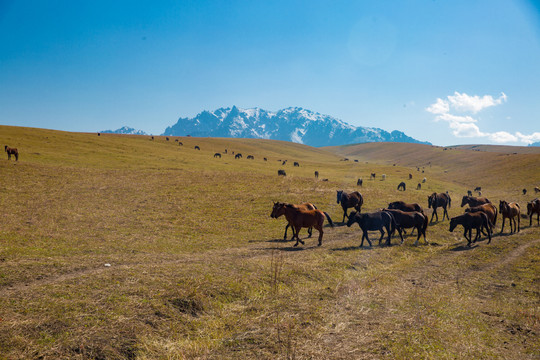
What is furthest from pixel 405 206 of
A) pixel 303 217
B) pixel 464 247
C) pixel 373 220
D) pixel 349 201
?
pixel 303 217

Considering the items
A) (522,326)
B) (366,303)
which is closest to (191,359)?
(366,303)

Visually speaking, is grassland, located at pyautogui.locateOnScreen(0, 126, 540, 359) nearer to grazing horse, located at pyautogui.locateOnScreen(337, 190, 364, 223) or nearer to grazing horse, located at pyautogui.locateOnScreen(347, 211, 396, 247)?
grazing horse, located at pyautogui.locateOnScreen(347, 211, 396, 247)

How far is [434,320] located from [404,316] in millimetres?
826

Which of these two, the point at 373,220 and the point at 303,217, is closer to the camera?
the point at 303,217

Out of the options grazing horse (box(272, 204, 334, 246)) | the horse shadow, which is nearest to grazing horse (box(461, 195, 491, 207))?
the horse shadow

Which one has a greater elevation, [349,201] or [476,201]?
[476,201]

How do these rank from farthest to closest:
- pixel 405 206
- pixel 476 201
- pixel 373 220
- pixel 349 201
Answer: pixel 476 201
pixel 349 201
pixel 405 206
pixel 373 220

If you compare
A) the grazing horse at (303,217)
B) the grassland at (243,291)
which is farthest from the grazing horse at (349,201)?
the grazing horse at (303,217)

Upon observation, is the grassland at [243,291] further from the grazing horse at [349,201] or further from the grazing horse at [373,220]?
the grazing horse at [349,201]

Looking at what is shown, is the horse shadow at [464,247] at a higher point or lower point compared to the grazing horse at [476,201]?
lower

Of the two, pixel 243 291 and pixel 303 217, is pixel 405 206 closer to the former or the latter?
pixel 303 217

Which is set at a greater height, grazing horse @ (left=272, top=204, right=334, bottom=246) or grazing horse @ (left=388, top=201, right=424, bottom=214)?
grazing horse @ (left=388, top=201, right=424, bottom=214)

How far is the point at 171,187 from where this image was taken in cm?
3450

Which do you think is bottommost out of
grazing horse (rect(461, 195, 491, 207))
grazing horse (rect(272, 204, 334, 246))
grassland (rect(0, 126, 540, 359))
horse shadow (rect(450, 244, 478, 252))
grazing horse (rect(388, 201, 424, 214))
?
grassland (rect(0, 126, 540, 359))
